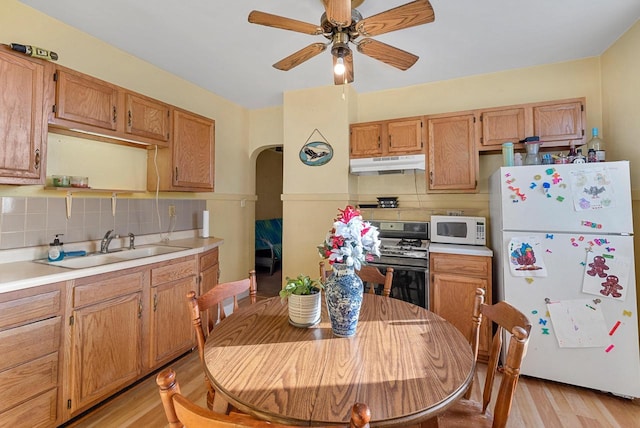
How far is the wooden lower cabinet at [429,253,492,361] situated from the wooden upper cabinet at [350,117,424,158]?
114 cm

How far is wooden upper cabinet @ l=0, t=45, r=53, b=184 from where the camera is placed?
165cm

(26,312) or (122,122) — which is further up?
(122,122)

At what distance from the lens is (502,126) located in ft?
8.73

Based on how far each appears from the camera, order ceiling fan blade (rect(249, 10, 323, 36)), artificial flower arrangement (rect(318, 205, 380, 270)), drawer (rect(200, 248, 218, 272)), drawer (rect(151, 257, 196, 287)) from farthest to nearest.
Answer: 1. drawer (rect(200, 248, 218, 272))
2. drawer (rect(151, 257, 196, 287))
3. ceiling fan blade (rect(249, 10, 323, 36))
4. artificial flower arrangement (rect(318, 205, 380, 270))

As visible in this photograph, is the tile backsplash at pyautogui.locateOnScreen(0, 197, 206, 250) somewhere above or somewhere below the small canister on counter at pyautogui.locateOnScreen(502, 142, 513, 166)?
below

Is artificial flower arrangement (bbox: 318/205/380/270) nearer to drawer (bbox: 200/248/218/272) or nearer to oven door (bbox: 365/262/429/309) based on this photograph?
oven door (bbox: 365/262/429/309)

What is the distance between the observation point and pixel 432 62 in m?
2.72

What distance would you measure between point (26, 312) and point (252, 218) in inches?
109

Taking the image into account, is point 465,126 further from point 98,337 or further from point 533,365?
point 98,337

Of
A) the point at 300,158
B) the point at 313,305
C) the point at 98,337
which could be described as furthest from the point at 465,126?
the point at 98,337

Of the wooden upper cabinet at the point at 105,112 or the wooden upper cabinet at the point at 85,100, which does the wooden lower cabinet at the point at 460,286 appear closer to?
the wooden upper cabinet at the point at 105,112

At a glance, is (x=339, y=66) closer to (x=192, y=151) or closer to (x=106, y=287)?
(x=192, y=151)

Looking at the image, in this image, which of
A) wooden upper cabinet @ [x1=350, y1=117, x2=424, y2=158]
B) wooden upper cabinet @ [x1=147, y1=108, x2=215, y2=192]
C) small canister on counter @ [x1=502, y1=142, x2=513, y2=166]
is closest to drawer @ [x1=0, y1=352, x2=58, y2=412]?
wooden upper cabinet @ [x1=147, y1=108, x2=215, y2=192]

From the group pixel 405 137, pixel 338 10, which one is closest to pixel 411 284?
pixel 405 137
